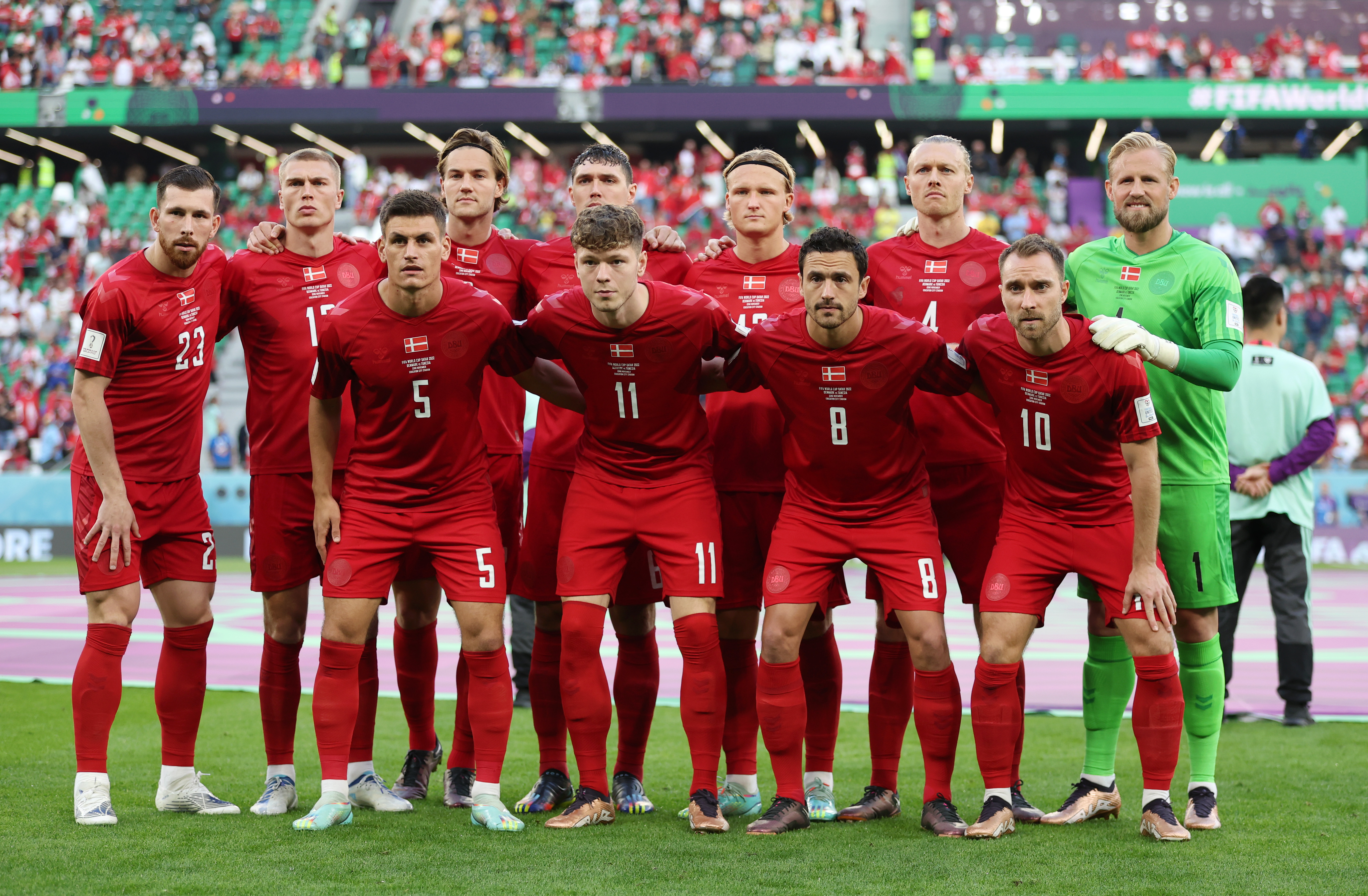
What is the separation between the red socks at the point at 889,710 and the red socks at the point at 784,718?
519mm

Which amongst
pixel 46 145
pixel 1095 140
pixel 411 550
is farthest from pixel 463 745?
pixel 46 145

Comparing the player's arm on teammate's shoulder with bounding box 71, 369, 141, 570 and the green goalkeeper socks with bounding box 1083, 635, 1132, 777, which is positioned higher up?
the player's arm on teammate's shoulder with bounding box 71, 369, 141, 570

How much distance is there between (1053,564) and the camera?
504 cm

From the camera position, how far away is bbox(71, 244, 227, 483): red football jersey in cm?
534

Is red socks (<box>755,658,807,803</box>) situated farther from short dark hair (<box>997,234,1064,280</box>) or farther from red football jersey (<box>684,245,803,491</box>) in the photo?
short dark hair (<box>997,234,1064,280</box>)

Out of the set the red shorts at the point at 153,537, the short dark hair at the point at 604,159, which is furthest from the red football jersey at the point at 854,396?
the red shorts at the point at 153,537

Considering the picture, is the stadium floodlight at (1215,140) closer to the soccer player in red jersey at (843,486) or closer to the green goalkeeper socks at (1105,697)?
the green goalkeeper socks at (1105,697)

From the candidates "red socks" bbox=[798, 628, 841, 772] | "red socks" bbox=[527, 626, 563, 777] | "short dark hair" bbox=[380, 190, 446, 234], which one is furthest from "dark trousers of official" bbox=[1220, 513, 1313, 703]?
"short dark hair" bbox=[380, 190, 446, 234]

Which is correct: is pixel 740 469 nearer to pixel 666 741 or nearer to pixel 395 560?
pixel 395 560

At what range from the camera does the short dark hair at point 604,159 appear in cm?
586

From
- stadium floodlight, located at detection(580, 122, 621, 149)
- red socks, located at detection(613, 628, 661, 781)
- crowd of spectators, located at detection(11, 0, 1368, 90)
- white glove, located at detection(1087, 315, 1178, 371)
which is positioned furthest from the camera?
stadium floodlight, located at detection(580, 122, 621, 149)

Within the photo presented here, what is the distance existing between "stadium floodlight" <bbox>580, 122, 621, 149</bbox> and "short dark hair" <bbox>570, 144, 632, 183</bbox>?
1040 inches

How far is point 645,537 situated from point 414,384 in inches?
44.5

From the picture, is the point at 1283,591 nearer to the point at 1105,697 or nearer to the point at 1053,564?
the point at 1105,697
